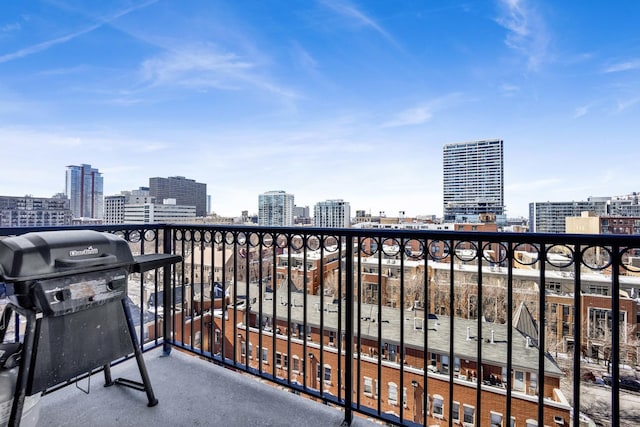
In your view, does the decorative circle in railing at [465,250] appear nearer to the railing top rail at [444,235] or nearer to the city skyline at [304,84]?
the railing top rail at [444,235]

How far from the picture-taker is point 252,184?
23125mm

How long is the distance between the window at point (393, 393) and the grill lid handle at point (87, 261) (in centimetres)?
1062

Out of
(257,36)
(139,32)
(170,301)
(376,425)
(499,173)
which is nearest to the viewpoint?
(376,425)

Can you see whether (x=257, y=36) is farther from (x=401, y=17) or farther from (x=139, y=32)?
(x=401, y=17)

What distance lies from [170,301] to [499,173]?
31.4m

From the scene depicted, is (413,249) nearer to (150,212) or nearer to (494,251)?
(494,251)

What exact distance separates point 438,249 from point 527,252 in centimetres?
38

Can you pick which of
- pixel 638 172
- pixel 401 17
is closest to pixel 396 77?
pixel 401 17

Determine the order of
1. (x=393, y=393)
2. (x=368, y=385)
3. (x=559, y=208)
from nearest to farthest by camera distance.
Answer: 1. (x=393, y=393)
2. (x=368, y=385)
3. (x=559, y=208)

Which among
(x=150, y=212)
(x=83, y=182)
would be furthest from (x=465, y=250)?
(x=83, y=182)

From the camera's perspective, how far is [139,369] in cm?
172

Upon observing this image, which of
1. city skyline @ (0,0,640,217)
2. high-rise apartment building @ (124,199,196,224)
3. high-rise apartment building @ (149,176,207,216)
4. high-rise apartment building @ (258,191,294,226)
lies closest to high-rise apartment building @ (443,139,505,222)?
city skyline @ (0,0,640,217)

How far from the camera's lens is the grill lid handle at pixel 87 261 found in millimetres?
1269

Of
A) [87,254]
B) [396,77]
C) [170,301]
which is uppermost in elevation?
[396,77]
